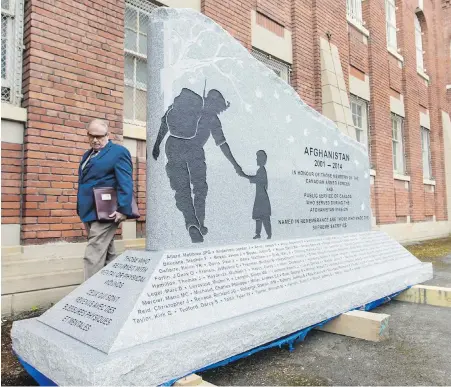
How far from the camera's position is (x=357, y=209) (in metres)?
5.45

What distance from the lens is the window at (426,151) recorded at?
575 inches

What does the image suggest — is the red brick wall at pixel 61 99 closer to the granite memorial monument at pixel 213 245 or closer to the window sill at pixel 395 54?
the granite memorial monument at pixel 213 245

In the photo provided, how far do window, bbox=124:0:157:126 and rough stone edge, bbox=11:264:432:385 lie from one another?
3.84 meters

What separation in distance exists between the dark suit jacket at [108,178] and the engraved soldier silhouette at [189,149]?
0.60 metres

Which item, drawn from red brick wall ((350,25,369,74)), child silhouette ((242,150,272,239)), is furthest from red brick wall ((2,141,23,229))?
red brick wall ((350,25,369,74))

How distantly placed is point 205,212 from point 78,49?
313 centimetres

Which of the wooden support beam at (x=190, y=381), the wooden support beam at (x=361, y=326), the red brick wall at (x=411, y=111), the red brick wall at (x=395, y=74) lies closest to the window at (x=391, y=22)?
the red brick wall at (x=411, y=111)

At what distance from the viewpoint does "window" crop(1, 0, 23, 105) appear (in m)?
4.74

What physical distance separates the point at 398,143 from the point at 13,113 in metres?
11.6

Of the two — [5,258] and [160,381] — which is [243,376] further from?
[5,258]

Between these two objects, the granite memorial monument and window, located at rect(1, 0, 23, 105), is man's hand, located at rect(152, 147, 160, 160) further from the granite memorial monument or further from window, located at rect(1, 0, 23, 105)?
window, located at rect(1, 0, 23, 105)

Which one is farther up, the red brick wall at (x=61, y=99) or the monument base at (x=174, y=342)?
the red brick wall at (x=61, y=99)

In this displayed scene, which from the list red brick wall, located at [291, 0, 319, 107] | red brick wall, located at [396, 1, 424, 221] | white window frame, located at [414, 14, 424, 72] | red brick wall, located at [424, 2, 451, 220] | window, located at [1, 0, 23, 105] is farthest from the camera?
white window frame, located at [414, 14, 424, 72]

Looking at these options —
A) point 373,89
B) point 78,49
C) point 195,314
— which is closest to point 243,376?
point 195,314
